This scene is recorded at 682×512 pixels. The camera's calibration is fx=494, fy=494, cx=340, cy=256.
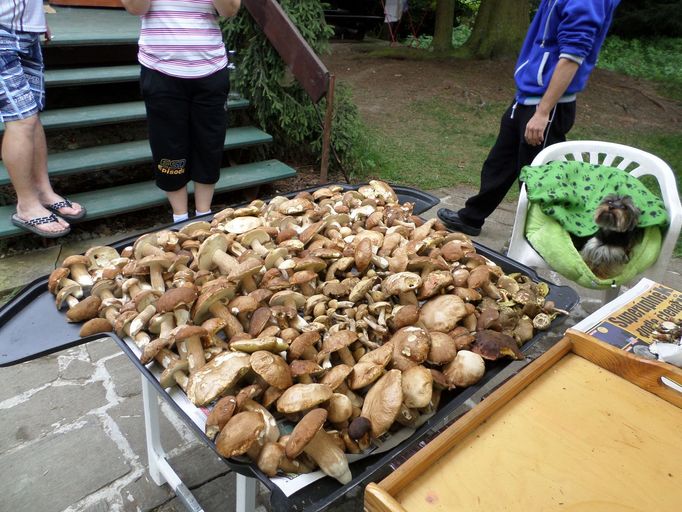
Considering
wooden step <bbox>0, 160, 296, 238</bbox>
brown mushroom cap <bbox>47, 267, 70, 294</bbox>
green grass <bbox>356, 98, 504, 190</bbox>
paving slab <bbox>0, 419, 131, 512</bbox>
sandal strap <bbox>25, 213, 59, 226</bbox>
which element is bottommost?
paving slab <bbox>0, 419, 131, 512</bbox>

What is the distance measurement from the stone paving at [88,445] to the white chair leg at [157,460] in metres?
0.11

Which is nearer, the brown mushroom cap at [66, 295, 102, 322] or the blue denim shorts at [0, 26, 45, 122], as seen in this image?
the brown mushroom cap at [66, 295, 102, 322]

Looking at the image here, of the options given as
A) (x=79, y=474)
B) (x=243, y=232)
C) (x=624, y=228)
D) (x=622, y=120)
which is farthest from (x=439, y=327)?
(x=622, y=120)

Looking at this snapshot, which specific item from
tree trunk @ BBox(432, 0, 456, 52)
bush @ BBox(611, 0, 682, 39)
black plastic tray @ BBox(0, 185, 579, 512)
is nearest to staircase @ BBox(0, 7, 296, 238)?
black plastic tray @ BBox(0, 185, 579, 512)

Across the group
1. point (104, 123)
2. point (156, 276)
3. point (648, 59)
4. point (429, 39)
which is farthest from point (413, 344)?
point (429, 39)

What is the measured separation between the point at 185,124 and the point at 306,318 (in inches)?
80.1

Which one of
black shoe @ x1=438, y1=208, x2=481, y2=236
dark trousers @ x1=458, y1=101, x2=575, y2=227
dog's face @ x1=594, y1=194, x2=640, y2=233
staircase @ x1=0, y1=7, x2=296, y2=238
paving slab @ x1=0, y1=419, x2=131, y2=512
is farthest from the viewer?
black shoe @ x1=438, y1=208, x2=481, y2=236

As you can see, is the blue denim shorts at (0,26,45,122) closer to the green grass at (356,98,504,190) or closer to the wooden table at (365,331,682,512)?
the wooden table at (365,331,682,512)

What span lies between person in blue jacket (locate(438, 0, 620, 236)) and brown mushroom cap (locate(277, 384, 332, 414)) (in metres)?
2.43

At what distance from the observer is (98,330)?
4.74 ft

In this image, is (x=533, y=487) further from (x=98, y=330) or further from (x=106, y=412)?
(x=106, y=412)

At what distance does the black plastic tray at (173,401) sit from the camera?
1.09 m

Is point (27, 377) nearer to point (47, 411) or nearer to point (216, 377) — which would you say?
point (47, 411)

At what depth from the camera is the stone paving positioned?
199cm
